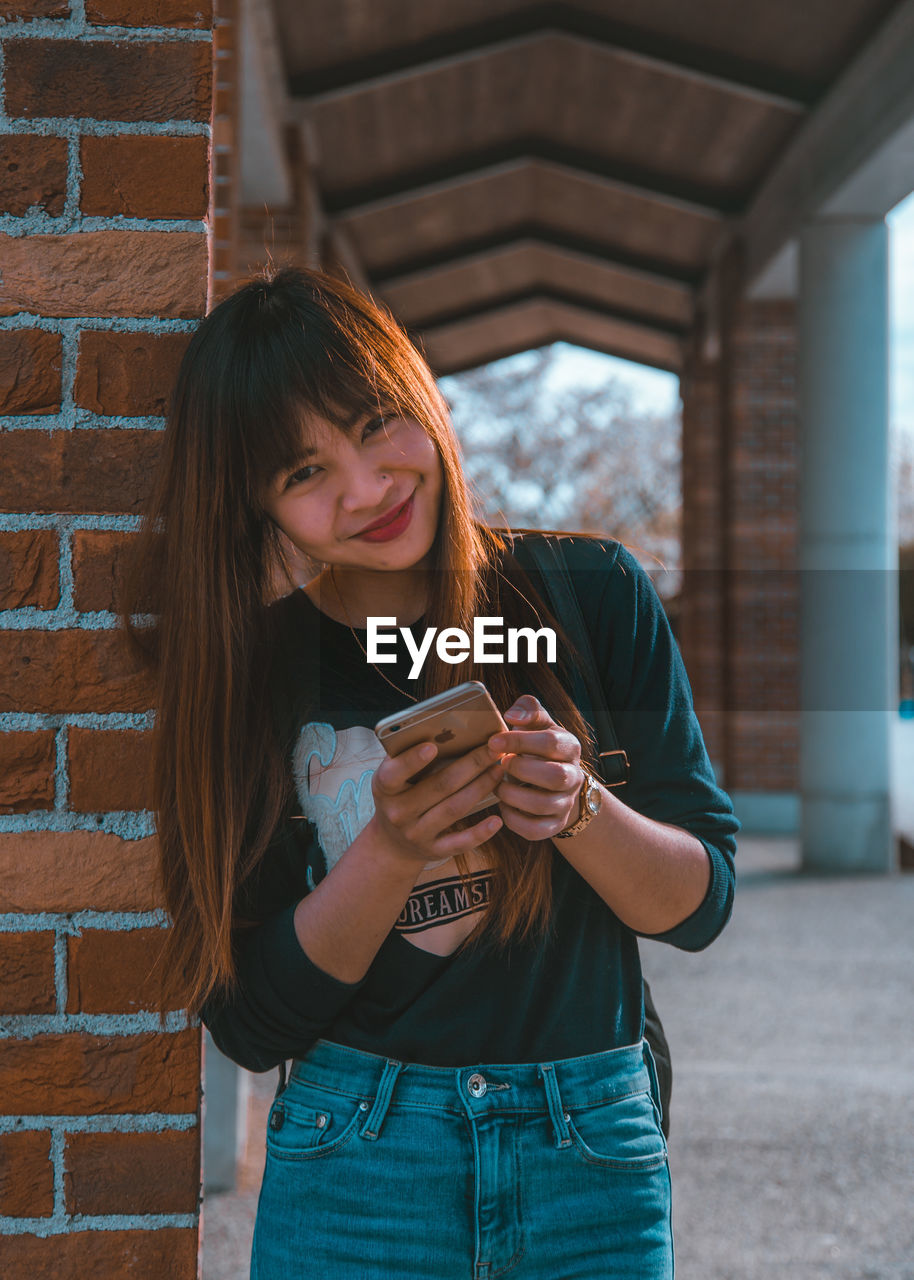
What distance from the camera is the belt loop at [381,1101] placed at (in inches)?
57.7

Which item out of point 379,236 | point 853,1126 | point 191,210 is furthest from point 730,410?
point 191,210

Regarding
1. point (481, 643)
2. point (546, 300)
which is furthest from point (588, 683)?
point (546, 300)

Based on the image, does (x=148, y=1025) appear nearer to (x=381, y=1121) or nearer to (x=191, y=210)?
(x=381, y=1121)

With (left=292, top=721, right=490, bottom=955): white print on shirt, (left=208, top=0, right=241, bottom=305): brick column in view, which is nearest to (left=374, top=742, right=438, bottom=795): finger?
(left=292, top=721, right=490, bottom=955): white print on shirt

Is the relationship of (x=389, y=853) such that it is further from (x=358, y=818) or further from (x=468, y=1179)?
(x=468, y=1179)

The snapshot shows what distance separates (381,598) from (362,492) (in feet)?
0.69

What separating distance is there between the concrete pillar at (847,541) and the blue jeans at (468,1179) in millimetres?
7676

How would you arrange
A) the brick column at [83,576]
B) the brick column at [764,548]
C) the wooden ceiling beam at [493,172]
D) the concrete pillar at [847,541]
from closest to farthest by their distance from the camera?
the brick column at [83,576] < the concrete pillar at [847,541] < the wooden ceiling beam at [493,172] < the brick column at [764,548]

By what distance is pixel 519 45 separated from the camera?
8.26 meters

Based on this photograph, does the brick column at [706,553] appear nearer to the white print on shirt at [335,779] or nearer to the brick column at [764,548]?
the brick column at [764,548]

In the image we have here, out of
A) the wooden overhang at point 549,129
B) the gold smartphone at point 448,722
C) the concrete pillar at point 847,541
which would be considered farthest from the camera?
the concrete pillar at point 847,541

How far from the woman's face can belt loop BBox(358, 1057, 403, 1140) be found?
58cm

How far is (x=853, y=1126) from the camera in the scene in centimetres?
437

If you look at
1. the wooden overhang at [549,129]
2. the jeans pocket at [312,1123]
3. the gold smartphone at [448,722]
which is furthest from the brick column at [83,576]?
the wooden overhang at [549,129]
